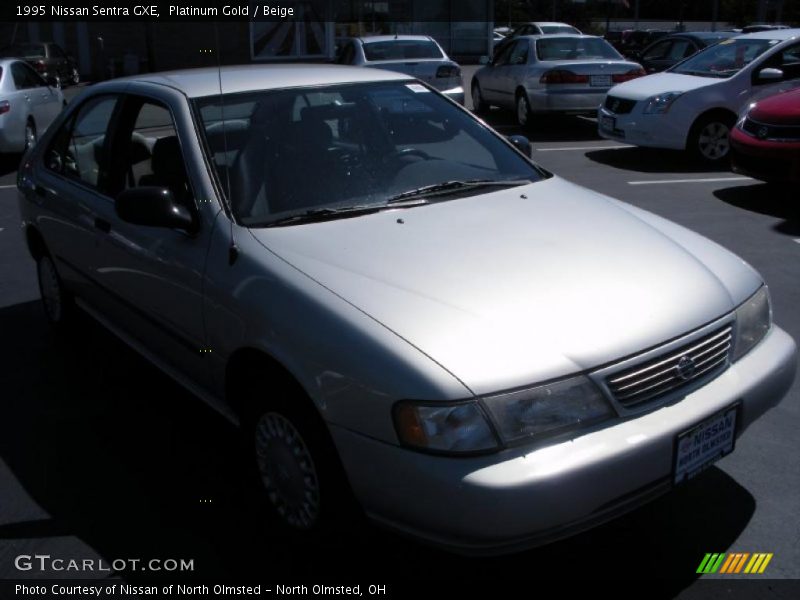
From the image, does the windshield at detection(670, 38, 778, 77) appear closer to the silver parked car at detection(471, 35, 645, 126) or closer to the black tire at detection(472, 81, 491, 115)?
the silver parked car at detection(471, 35, 645, 126)

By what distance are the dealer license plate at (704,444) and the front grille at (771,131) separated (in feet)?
19.3

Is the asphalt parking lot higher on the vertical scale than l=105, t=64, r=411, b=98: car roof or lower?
lower

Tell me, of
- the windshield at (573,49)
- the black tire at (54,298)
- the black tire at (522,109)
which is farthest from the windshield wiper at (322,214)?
the windshield at (573,49)

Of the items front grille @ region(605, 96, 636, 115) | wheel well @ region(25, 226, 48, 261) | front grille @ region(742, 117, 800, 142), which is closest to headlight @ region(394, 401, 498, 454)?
wheel well @ region(25, 226, 48, 261)

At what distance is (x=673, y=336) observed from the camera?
9.41 feet

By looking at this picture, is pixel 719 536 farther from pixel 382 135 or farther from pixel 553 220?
pixel 382 135

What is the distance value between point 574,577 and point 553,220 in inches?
53.2

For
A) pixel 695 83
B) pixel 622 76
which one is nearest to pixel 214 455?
pixel 695 83

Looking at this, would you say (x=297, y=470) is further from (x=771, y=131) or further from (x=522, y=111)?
(x=522, y=111)

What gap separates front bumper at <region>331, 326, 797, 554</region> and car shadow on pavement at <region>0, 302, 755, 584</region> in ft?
0.33

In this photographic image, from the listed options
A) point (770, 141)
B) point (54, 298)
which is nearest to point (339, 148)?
point (54, 298)

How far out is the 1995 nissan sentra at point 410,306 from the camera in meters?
2.59

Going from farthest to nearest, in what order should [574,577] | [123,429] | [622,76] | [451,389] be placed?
[622,76] < [123,429] < [574,577] < [451,389]

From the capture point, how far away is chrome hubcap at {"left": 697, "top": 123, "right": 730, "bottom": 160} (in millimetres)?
10672
